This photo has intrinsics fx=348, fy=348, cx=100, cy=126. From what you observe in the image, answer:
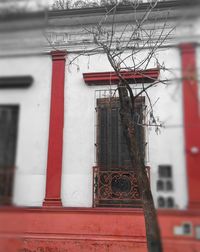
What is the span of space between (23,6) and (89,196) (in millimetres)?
2713

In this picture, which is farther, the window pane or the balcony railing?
the balcony railing

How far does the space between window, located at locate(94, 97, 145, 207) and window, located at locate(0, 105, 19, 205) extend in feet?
7.69

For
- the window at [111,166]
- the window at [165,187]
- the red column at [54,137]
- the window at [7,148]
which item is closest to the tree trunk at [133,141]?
the red column at [54,137]

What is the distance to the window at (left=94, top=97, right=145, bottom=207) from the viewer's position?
328cm

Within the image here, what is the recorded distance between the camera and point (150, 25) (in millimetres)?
3039

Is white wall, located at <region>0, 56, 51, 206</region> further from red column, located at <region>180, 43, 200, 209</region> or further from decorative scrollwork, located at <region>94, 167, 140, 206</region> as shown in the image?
decorative scrollwork, located at <region>94, 167, 140, 206</region>

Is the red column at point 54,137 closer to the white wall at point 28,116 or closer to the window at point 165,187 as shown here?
the white wall at point 28,116

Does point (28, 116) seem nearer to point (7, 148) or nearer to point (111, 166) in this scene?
point (7, 148)

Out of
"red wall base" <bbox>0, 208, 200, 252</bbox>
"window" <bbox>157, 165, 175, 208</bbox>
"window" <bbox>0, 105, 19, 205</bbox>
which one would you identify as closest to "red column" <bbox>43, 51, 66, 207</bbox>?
"red wall base" <bbox>0, 208, 200, 252</bbox>

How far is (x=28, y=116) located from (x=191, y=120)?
44 cm

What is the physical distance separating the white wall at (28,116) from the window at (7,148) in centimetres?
2

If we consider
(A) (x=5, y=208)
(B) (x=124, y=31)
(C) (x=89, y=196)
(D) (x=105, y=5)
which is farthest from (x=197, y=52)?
(C) (x=89, y=196)

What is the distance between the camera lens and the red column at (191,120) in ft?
2.82

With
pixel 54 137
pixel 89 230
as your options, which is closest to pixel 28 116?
pixel 54 137
